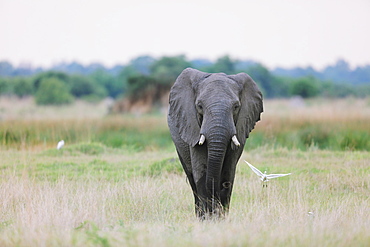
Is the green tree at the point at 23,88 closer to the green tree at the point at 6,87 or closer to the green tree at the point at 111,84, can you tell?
the green tree at the point at 6,87

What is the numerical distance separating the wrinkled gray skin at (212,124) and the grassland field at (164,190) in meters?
0.42

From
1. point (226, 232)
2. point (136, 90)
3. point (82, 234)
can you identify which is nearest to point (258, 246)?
point (226, 232)

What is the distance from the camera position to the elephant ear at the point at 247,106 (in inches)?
275

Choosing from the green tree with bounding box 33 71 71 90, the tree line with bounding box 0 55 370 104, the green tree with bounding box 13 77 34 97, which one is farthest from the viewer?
Result: the green tree with bounding box 33 71 71 90

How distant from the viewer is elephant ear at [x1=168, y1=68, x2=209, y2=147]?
696 centimetres

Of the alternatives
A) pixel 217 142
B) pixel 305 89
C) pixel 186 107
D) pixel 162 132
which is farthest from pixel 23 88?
pixel 217 142

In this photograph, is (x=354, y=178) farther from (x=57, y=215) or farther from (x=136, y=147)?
(x=136, y=147)

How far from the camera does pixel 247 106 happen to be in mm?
7168

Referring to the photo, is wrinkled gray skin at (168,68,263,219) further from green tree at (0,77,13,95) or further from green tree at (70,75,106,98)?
green tree at (70,75,106,98)

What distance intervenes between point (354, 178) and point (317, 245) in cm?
515

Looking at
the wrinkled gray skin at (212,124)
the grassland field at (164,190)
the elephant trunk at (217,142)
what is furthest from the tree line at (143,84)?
the elephant trunk at (217,142)

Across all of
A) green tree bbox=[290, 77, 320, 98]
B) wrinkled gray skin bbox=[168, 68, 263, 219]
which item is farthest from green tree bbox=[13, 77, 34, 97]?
wrinkled gray skin bbox=[168, 68, 263, 219]

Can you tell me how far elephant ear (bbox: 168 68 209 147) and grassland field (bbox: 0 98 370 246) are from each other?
43.3 inches

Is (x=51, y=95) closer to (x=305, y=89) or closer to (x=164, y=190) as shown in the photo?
(x=305, y=89)
